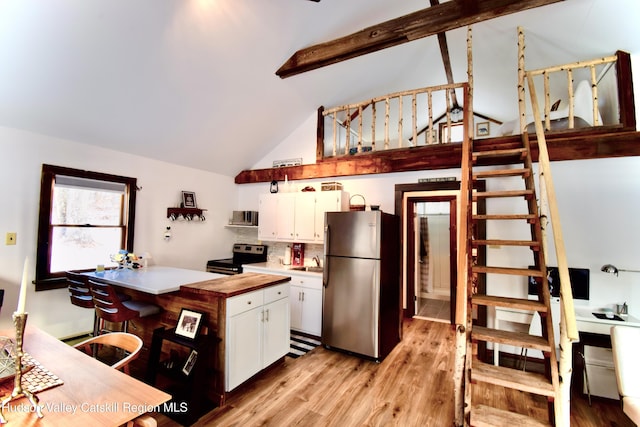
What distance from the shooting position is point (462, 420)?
6.73 feet

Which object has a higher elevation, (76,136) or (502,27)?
(502,27)

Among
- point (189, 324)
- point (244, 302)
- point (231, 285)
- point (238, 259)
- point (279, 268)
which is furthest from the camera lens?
point (238, 259)

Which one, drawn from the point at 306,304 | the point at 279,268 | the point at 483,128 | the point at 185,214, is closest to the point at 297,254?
the point at 279,268

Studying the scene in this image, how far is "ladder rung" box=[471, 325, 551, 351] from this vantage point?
1964 mm

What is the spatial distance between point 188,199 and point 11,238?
1.99 meters

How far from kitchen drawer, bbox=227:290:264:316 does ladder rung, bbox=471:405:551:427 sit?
1.82 m

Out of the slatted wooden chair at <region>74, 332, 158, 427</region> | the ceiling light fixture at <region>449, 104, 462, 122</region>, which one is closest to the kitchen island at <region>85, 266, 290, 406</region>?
the slatted wooden chair at <region>74, 332, 158, 427</region>

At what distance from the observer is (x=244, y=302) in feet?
7.98

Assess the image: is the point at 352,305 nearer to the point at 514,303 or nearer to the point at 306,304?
the point at 306,304

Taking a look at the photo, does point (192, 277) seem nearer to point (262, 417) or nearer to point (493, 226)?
point (262, 417)

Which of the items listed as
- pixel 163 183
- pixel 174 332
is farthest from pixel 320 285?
pixel 163 183

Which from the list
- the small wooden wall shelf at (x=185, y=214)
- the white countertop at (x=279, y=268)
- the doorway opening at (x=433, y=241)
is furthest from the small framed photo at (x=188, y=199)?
the doorway opening at (x=433, y=241)

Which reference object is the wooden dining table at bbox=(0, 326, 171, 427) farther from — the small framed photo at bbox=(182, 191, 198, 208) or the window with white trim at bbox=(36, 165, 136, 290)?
the small framed photo at bbox=(182, 191, 198, 208)

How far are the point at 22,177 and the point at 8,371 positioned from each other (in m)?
2.66
